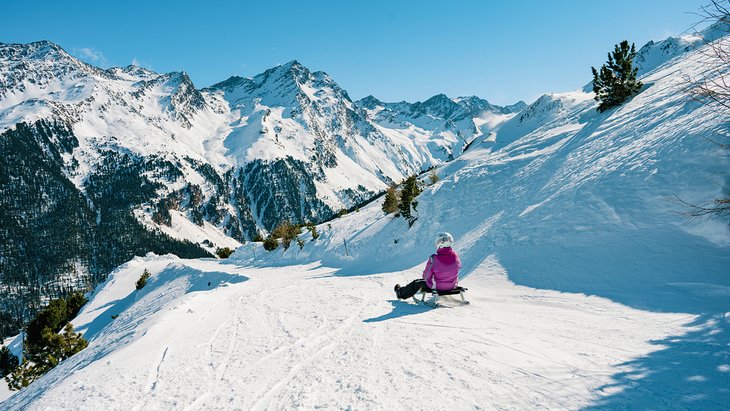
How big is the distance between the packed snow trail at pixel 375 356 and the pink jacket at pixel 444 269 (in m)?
0.65

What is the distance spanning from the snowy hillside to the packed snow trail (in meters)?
0.04

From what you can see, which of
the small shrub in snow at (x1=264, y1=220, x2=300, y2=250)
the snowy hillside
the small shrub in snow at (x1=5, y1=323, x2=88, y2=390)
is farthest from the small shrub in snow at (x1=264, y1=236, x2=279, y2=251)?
the snowy hillside

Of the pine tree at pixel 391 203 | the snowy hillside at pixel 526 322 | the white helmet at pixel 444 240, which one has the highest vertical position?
the pine tree at pixel 391 203

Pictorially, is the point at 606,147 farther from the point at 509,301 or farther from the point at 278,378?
the point at 278,378

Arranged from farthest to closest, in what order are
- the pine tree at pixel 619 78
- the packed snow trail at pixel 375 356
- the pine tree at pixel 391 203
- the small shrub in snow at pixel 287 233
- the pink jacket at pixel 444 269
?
the small shrub in snow at pixel 287 233 → the pine tree at pixel 391 203 → the pine tree at pixel 619 78 → the pink jacket at pixel 444 269 → the packed snow trail at pixel 375 356

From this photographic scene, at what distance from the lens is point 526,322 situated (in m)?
8.21

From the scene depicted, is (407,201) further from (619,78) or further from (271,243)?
(271,243)

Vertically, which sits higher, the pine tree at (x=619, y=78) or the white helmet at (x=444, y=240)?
the pine tree at (x=619, y=78)

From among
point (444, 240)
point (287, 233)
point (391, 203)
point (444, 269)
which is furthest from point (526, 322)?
point (287, 233)

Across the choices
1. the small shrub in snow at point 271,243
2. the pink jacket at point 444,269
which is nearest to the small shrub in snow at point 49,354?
the small shrub in snow at point 271,243

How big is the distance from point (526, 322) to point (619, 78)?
21.4m

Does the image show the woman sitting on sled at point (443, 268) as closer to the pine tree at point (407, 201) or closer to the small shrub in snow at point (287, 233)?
the pine tree at point (407, 201)

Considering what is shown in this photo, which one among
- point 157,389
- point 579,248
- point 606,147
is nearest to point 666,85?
point 606,147

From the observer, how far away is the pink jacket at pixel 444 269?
999 centimetres
